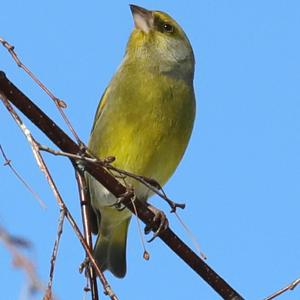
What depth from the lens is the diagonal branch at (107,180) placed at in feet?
7.03

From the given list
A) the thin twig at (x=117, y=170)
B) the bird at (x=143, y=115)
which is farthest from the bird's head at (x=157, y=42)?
the thin twig at (x=117, y=170)

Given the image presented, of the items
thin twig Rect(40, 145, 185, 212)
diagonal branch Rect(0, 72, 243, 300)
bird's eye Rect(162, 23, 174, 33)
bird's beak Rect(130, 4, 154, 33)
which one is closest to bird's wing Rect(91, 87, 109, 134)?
bird's beak Rect(130, 4, 154, 33)

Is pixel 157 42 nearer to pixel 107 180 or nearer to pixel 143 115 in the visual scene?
pixel 143 115

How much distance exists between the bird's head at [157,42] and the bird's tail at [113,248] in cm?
120

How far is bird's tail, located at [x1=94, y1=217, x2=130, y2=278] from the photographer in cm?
473

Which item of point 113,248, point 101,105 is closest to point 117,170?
point 101,105

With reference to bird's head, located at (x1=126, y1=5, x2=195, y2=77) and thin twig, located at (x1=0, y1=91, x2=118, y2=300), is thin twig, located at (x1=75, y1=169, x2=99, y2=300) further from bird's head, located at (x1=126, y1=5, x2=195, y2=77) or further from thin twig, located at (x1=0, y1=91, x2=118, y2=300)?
bird's head, located at (x1=126, y1=5, x2=195, y2=77)

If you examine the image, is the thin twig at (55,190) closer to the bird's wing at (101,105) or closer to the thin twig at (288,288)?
the thin twig at (288,288)

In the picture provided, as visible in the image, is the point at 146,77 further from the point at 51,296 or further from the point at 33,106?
the point at 51,296

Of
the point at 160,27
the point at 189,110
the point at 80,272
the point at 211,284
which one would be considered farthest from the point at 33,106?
the point at 160,27

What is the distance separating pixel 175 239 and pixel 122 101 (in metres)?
1.73

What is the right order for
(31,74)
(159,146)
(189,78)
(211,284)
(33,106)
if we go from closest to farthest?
(31,74), (33,106), (211,284), (159,146), (189,78)

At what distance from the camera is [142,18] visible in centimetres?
454

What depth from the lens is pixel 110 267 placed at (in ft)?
15.6
